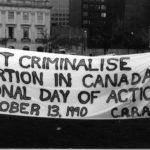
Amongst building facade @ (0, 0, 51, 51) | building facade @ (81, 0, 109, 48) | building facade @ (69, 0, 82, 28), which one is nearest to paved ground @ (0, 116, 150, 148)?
building facade @ (0, 0, 51, 51)

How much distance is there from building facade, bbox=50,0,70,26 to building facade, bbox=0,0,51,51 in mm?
28138

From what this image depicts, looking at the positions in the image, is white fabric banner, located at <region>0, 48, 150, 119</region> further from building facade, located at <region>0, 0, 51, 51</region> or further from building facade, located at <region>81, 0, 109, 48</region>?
building facade, located at <region>81, 0, 109, 48</region>

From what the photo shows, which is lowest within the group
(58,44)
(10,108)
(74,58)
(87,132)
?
(58,44)

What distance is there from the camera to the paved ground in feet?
19.2

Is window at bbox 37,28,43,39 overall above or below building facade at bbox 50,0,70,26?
below

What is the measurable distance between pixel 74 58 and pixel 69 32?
92310 mm

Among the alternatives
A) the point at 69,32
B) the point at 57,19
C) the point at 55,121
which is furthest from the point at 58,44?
the point at 55,121

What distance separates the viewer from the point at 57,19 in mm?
149000

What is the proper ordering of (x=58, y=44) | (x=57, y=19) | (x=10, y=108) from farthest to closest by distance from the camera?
1. (x=57, y=19)
2. (x=58, y=44)
3. (x=10, y=108)

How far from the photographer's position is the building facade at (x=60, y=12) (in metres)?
147

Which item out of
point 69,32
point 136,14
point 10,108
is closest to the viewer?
point 10,108

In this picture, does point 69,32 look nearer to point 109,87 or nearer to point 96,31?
point 96,31

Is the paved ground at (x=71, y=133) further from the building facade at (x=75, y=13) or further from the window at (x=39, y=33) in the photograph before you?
the building facade at (x=75, y=13)

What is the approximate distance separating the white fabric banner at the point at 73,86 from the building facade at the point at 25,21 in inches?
4215
